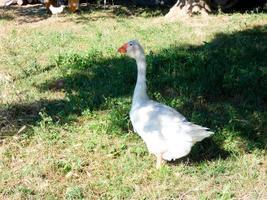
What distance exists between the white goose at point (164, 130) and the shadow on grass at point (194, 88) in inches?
24.8

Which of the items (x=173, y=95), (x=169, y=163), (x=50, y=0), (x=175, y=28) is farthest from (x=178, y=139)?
(x=50, y=0)

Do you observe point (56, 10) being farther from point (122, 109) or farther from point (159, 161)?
point (159, 161)

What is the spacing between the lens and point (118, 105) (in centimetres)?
795

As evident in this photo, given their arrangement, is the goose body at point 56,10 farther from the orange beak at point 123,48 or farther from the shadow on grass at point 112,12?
the orange beak at point 123,48

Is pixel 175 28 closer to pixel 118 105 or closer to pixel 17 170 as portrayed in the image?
pixel 118 105

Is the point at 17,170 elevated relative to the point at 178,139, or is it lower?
lower

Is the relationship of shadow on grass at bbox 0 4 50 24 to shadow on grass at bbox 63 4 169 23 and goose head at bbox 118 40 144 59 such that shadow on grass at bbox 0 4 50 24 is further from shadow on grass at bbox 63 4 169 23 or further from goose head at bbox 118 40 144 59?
goose head at bbox 118 40 144 59

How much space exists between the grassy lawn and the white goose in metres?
0.28

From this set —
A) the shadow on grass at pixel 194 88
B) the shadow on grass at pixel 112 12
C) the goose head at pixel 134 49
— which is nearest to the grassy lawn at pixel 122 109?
the shadow on grass at pixel 194 88

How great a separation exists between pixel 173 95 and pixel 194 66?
1.41m

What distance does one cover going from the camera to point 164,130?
5836 mm

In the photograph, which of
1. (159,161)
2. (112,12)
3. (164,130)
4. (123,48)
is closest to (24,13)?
(112,12)

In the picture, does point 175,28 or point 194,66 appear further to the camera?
point 175,28

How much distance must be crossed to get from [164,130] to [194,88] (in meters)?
2.69
